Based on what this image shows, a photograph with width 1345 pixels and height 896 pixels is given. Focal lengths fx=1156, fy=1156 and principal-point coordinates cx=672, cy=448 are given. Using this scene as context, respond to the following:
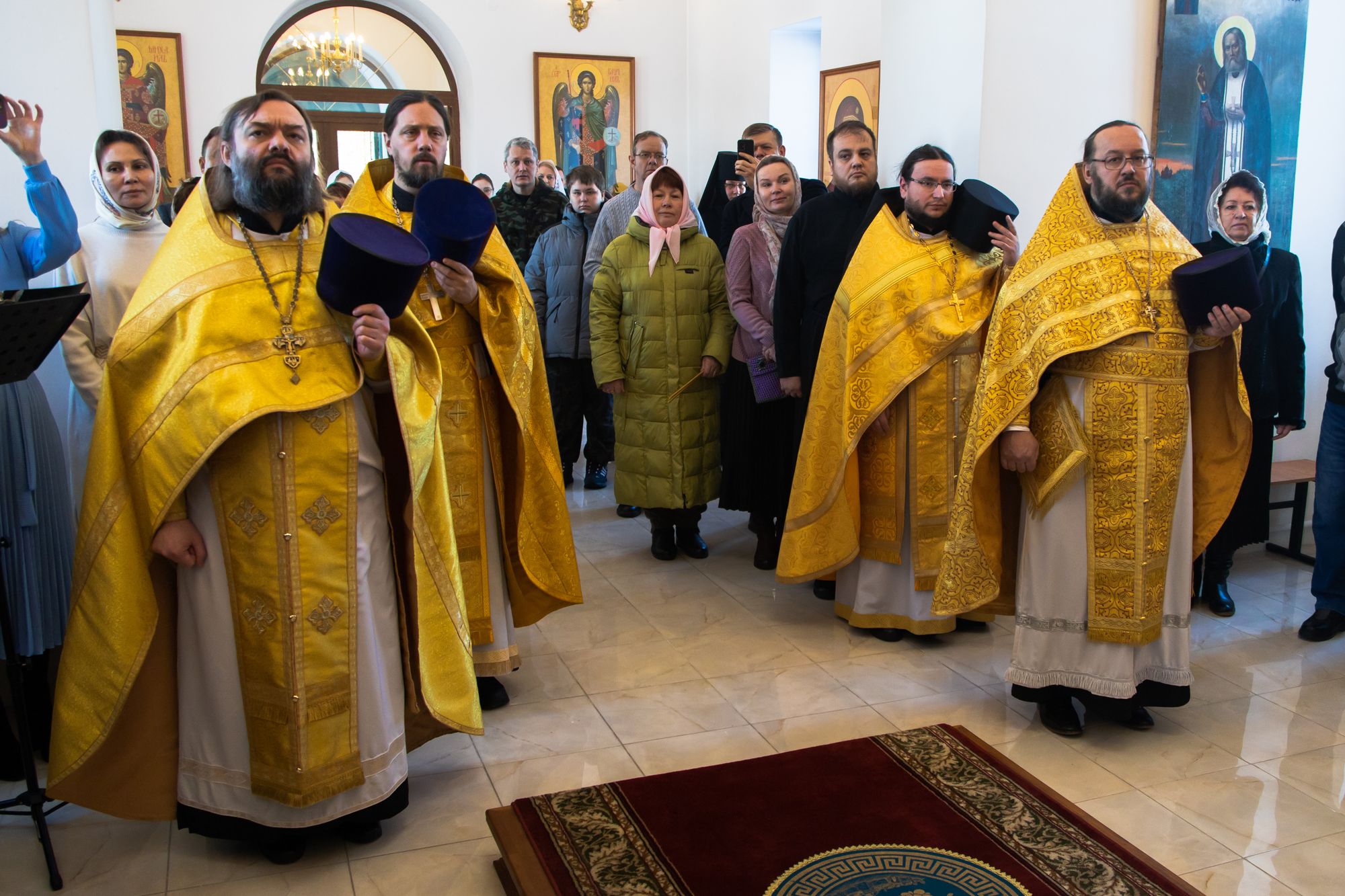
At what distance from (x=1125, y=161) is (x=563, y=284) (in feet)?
12.0

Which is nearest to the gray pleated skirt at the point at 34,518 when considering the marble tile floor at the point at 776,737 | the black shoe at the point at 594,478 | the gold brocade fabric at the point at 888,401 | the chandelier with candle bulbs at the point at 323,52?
the marble tile floor at the point at 776,737

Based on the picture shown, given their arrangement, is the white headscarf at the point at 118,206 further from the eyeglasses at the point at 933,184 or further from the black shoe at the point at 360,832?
the eyeglasses at the point at 933,184

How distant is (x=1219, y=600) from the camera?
15.6 ft

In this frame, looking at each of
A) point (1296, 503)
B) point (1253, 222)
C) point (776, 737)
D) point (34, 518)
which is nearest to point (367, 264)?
point (34, 518)

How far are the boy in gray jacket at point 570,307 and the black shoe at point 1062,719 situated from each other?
11.3 feet

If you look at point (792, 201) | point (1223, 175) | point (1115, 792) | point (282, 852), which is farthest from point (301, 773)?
point (1223, 175)

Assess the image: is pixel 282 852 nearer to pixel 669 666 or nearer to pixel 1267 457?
pixel 669 666

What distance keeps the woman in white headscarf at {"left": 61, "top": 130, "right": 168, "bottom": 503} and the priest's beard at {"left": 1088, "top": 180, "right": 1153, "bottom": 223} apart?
283cm

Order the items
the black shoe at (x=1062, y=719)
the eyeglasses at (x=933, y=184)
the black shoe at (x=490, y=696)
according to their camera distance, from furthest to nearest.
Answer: the eyeglasses at (x=933, y=184)
the black shoe at (x=490, y=696)
the black shoe at (x=1062, y=719)

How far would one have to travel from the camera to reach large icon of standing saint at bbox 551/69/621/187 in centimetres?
1144

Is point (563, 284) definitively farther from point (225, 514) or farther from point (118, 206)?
point (225, 514)

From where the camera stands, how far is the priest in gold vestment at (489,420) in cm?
340

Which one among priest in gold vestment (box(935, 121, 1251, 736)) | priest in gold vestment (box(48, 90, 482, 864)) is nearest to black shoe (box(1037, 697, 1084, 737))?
priest in gold vestment (box(935, 121, 1251, 736))

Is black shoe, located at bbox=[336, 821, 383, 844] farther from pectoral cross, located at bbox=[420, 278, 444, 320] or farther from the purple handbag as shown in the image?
the purple handbag
